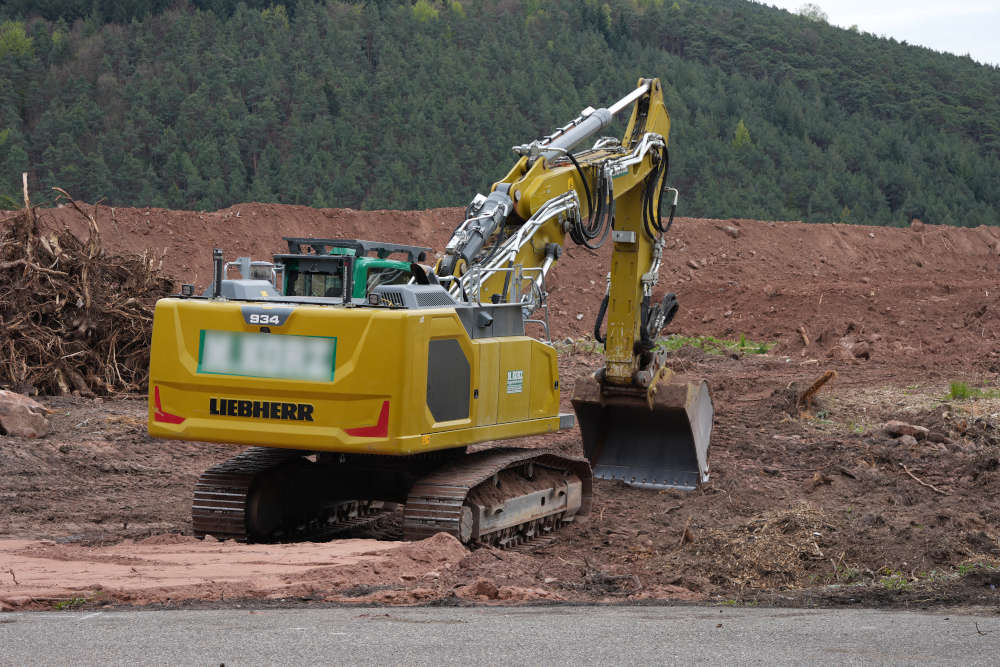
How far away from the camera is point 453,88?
1895 inches

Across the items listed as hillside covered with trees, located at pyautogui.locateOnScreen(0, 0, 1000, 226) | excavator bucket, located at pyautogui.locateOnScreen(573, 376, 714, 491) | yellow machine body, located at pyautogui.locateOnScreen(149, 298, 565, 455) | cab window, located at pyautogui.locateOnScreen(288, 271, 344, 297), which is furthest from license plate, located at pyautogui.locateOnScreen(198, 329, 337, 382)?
hillside covered with trees, located at pyautogui.locateOnScreen(0, 0, 1000, 226)

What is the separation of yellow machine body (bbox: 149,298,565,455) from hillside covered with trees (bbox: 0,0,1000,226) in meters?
32.5

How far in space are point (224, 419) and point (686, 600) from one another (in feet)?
10.8

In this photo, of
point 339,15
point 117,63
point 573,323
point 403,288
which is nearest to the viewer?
point 403,288

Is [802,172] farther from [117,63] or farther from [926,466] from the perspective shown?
[926,466]

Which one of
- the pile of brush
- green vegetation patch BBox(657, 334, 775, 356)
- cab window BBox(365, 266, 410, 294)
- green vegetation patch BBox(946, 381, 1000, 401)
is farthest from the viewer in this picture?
green vegetation patch BBox(657, 334, 775, 356)

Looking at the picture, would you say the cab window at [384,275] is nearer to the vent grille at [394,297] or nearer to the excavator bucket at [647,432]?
the vent grille at [394,297]

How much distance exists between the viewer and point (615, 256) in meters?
11.0

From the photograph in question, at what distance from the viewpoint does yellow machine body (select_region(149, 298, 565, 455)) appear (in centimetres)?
764

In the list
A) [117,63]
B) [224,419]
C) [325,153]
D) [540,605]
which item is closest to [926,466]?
[540,605]

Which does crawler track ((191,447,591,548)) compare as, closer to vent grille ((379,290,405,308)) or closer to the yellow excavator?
the yellow excavator

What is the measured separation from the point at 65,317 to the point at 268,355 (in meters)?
8.09

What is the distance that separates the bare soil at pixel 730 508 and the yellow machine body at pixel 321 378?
0.79m

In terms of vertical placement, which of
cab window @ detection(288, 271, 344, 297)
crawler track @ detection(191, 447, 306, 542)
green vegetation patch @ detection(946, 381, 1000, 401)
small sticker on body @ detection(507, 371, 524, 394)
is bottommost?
crawler track @ detection(191, 447, 306, 542)
